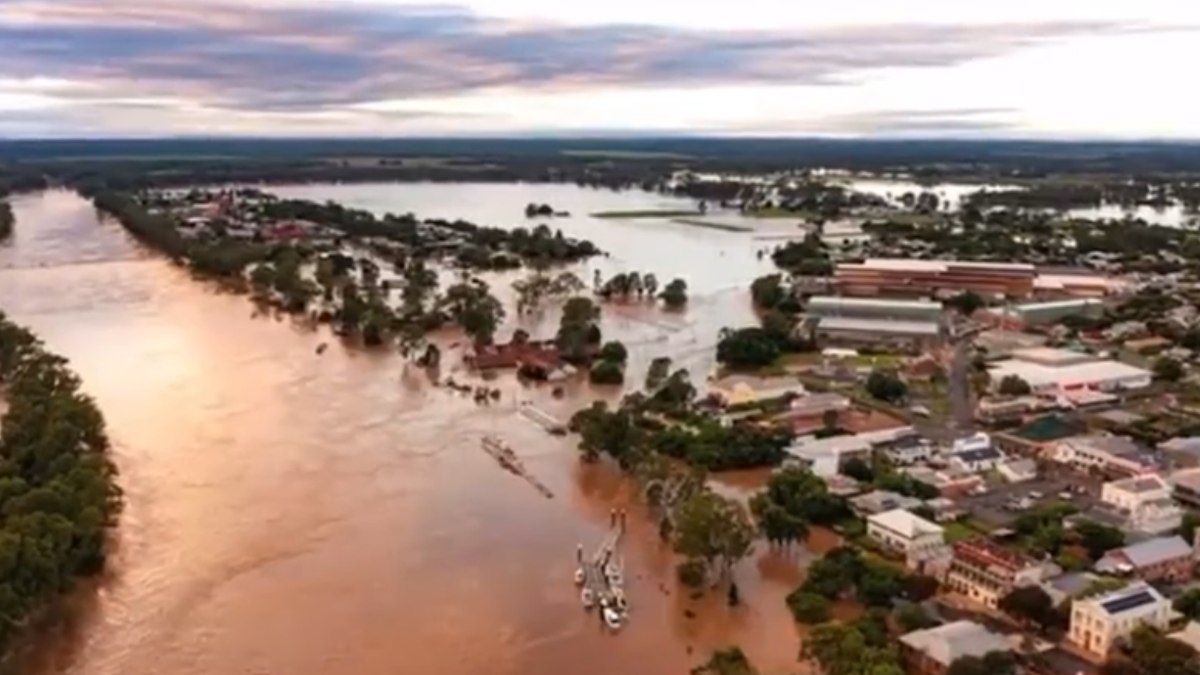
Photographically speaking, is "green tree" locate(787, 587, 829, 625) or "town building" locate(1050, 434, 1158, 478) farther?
"town building" locate(1050, 434, 1158, 478)

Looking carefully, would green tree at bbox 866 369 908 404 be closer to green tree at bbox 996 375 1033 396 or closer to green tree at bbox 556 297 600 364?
green tree at bbox 996 375 1033 396

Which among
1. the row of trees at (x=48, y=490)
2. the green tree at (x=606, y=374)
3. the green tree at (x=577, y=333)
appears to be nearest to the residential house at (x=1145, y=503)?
the green tree at (x=606, y=374)

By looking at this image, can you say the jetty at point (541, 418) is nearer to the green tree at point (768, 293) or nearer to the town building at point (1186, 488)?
the town building at point (1186, 488)

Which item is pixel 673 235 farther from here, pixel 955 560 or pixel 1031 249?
pixel 955 560

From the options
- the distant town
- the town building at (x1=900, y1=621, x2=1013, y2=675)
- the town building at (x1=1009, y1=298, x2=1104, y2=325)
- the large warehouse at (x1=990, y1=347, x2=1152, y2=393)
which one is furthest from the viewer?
the town building at (x1=1009, y1=298, x2=1104, y2=325)

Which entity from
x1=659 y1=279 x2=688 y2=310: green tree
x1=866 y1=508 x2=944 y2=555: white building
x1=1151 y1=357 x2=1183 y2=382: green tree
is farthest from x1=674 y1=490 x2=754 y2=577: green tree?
x1=659 y1=279 x2=688 y2=310: green tree

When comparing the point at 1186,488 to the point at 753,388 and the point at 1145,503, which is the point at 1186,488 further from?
the point at 753,388

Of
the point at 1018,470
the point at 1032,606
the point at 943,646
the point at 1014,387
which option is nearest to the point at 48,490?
the point at 943,646
